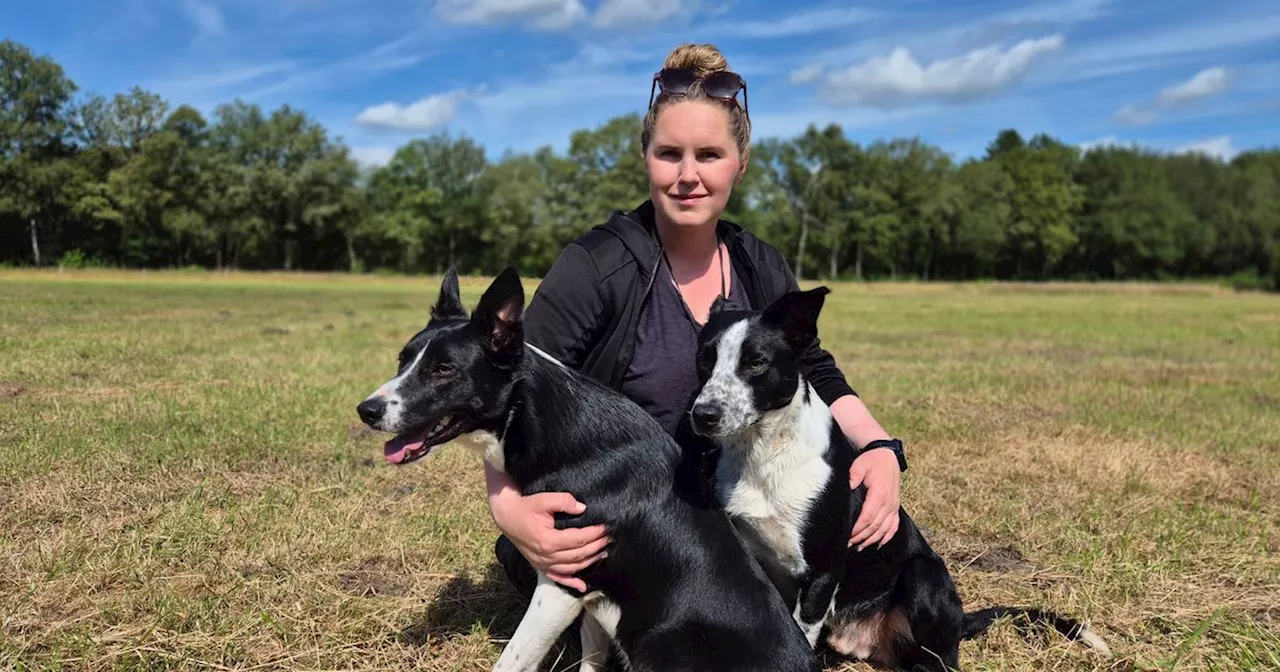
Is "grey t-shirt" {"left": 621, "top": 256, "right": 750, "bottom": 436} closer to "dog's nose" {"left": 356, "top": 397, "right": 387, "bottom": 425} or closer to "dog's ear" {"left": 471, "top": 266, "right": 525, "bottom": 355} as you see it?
"dog's ear" {"left": 471, "top": 266, "right": 525, "bottom": 355}

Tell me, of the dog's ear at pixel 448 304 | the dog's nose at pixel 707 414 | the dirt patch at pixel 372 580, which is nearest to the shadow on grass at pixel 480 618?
the dirt patch at pixel 372 580

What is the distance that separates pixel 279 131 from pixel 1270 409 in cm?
6673

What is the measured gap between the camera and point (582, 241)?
333cm

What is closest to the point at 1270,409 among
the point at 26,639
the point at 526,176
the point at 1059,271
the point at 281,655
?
the point at 281,655

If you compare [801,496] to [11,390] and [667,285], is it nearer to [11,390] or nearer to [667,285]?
[667,285]

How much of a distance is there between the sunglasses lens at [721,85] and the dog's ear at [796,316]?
3.06 feet

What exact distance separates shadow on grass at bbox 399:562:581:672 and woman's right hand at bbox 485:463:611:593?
689 mm

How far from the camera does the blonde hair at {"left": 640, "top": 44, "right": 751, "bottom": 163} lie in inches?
127

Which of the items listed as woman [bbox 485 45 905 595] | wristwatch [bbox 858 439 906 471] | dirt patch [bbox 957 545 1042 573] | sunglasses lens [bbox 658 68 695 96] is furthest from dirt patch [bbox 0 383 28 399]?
dirt patch [bbox 957 545 1042 573]

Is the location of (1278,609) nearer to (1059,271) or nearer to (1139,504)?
(1139,504)

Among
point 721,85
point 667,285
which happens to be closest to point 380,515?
point 667,285

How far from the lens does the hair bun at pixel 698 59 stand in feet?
10.9

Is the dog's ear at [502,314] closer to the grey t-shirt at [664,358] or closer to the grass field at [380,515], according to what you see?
the grey t-shirt at [664,358]

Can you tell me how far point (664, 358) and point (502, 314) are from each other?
919 mm
